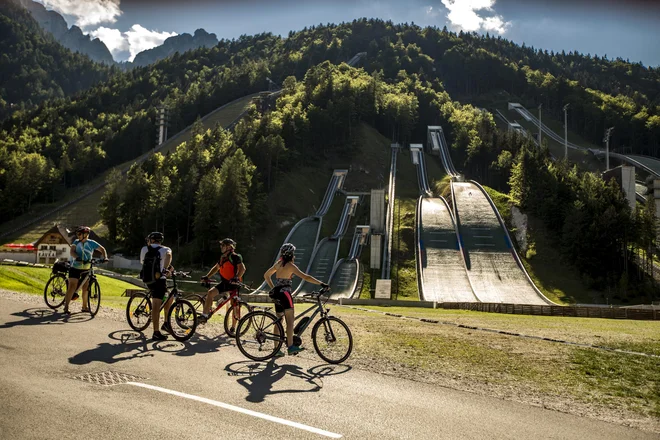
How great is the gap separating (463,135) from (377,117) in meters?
22.4

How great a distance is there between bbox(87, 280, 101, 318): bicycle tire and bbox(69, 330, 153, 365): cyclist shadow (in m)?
3.26

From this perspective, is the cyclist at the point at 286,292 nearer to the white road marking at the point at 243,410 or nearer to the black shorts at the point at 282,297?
the black shorts at the point at 282,297

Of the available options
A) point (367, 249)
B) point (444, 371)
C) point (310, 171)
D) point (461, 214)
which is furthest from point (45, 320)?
point (310, 171)

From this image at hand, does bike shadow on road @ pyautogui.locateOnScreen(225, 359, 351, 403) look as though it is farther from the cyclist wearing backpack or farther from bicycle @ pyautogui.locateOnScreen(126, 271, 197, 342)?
the cyclist wearing backpack

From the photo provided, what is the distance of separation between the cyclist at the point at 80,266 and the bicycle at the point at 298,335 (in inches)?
293

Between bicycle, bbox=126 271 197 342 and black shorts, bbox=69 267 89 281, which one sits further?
black shorts, bbox=69 267 89 281

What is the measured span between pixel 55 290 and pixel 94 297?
4.76ft

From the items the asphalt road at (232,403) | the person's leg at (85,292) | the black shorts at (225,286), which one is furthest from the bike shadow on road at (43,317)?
the black shorts at (225,286)

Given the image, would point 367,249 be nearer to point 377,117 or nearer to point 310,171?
point 310,171

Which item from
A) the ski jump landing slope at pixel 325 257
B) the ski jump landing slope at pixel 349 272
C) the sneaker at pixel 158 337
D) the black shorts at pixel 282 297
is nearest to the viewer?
the black shorts at pixel 282 297

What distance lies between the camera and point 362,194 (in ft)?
315

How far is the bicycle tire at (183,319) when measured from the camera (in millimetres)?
13523

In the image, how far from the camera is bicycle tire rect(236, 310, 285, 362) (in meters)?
12.0

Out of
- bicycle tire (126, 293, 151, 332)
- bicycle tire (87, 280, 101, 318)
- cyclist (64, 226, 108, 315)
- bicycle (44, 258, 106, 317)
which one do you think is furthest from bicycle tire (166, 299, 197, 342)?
bicycle (44, 258, 106, 317)
